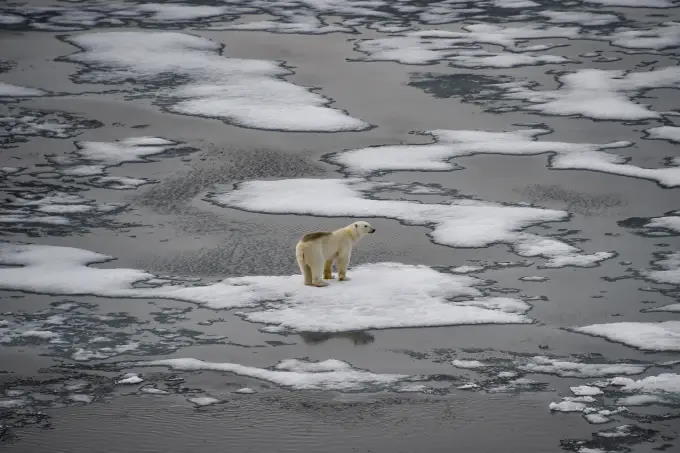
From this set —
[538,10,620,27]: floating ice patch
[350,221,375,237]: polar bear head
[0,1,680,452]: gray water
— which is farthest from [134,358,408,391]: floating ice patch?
[538,10,620,27]: floating ice patch

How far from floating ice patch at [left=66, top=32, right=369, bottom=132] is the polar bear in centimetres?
495

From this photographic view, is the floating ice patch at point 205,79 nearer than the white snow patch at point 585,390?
No

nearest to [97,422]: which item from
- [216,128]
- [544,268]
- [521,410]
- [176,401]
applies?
[176,401]

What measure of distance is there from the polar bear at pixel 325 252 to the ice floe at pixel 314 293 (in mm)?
125

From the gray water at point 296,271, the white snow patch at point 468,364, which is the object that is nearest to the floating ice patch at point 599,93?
the gray water at point 296,271

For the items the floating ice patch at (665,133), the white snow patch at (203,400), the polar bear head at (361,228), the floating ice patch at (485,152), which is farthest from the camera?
the floating ice patch at (665,133)

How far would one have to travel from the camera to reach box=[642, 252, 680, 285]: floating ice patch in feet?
30.5

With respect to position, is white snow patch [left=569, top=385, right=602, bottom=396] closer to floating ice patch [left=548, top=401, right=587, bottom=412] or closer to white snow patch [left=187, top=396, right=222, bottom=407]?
floating ice patch [left=548, top=401, right=587, bottom=412]

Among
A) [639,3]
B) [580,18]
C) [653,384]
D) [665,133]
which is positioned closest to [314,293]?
[653,384]

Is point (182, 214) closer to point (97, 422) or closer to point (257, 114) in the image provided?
point (257, 114)

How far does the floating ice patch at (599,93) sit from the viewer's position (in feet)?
49.0

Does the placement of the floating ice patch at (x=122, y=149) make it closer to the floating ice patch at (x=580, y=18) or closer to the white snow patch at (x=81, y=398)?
the white snow patch at (x=81, y=398)

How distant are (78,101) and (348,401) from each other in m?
9.50

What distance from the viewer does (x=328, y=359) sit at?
7.77m
